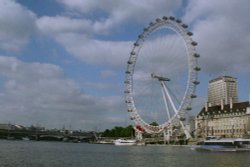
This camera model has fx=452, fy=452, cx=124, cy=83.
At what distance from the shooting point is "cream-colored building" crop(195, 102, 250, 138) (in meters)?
147

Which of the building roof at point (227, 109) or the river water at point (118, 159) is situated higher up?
the building roof at point (227, 109)

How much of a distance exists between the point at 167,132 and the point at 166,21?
47931 millimetres

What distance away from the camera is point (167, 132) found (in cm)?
13188

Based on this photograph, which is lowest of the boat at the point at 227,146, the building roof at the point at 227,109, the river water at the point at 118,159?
the river water at the point at 118,159

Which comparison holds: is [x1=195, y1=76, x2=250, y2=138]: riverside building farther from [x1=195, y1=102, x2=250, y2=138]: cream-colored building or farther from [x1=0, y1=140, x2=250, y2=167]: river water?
[x1=0, y1=140, x2=250, y2=167]: river water

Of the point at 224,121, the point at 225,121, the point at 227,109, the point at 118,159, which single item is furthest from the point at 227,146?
the point at 227,109

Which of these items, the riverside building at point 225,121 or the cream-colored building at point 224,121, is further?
the riverside building at point 225,121

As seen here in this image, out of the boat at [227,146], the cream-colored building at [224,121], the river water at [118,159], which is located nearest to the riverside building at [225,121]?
the cream-colored building at [224,121]

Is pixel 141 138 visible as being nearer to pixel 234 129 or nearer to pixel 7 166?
pixel 234 129

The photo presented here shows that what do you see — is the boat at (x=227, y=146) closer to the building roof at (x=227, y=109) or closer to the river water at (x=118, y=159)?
the river water at (x=118, y=159)

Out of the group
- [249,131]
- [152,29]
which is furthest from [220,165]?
[249,131]

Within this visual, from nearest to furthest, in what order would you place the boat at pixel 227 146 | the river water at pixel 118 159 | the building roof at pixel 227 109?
the river water at pixel 118 159
the boat at pixel 227 146
the building roof at pixel 227 109

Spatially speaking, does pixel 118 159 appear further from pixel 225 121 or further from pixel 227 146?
pixel 225 121

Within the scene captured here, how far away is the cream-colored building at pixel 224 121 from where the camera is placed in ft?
482
